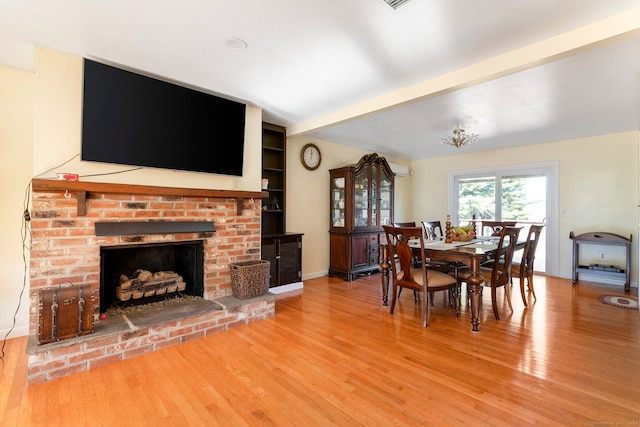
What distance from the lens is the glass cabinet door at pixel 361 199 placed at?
491cm

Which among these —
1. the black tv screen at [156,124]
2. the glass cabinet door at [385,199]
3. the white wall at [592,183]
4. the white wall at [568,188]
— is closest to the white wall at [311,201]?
the white wall at [568,188]

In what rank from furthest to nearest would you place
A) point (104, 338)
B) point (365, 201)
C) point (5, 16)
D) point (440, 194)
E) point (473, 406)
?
point (440, 194), point (365, 201), point (104, 338), point (5, 16), point (473, 406)

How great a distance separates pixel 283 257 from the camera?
4000mm

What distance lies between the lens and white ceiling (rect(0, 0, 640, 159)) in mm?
1789

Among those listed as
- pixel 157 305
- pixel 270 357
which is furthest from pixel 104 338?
pixel 270 357

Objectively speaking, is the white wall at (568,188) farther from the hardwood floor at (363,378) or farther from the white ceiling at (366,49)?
the hardwood floor at (363,378)

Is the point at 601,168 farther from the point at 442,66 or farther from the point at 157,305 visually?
the point at 157,305

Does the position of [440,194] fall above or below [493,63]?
below

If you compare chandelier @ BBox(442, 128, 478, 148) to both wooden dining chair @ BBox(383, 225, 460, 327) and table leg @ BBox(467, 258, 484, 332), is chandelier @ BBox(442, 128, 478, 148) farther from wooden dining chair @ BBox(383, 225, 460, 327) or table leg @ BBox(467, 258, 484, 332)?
table leg @ BBox(467, 258, 484, 332)

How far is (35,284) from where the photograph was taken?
7.18ft

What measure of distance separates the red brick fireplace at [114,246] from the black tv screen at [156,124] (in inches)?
11.8

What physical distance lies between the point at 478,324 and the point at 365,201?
277 cm

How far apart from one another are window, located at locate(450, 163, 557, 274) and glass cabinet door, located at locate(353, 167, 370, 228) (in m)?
2.27

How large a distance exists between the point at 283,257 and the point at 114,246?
1.97 m
